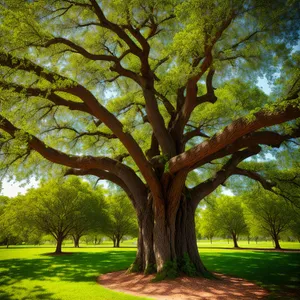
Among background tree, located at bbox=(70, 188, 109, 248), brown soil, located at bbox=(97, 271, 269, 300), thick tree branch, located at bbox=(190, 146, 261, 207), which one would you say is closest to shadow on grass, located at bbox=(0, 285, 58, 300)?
brown soil, located at bbox=(97, 271, 269, 300)

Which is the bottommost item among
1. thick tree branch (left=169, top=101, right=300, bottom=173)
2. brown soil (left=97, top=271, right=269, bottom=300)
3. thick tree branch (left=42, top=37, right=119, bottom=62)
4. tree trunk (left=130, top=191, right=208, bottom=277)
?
brown soil (left=97, top=271, right=269, bottom=300)

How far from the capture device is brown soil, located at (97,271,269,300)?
6.46 metres

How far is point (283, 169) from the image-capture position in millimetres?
13922

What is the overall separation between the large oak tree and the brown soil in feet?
3.03

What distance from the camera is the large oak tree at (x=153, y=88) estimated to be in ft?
A: 21.5

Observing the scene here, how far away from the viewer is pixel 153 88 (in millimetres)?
10008

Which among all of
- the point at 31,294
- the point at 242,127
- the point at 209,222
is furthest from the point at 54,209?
the point at 209,222

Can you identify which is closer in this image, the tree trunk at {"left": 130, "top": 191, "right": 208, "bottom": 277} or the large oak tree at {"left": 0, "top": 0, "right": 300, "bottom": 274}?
the large oak tree at {"left": 0, "top": 0, "right": 300, "bottom": 274}

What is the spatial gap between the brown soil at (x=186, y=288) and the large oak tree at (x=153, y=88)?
0.92 meters

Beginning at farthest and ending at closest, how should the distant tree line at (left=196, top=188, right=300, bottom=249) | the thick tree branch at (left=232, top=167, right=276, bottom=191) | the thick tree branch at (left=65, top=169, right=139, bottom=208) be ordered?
1. the distant tree line at (left=196, top=188, right=300, bottom=249)
2. the thick tree branch at (left=232, top=167, right=276, bottom=191)
3. the thick tree branch at (left=65, top=169, right=139, bottom=208)

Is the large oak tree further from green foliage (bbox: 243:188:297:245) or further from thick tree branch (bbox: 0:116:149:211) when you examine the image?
green foliage (bbox: 243:188:297:245)

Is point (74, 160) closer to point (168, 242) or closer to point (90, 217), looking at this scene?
point (168, 242)

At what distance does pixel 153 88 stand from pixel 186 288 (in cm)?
727

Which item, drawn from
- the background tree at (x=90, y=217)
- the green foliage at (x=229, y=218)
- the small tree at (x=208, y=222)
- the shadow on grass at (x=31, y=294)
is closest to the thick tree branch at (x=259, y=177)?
the shadow on grass at (x=31, y=294)
